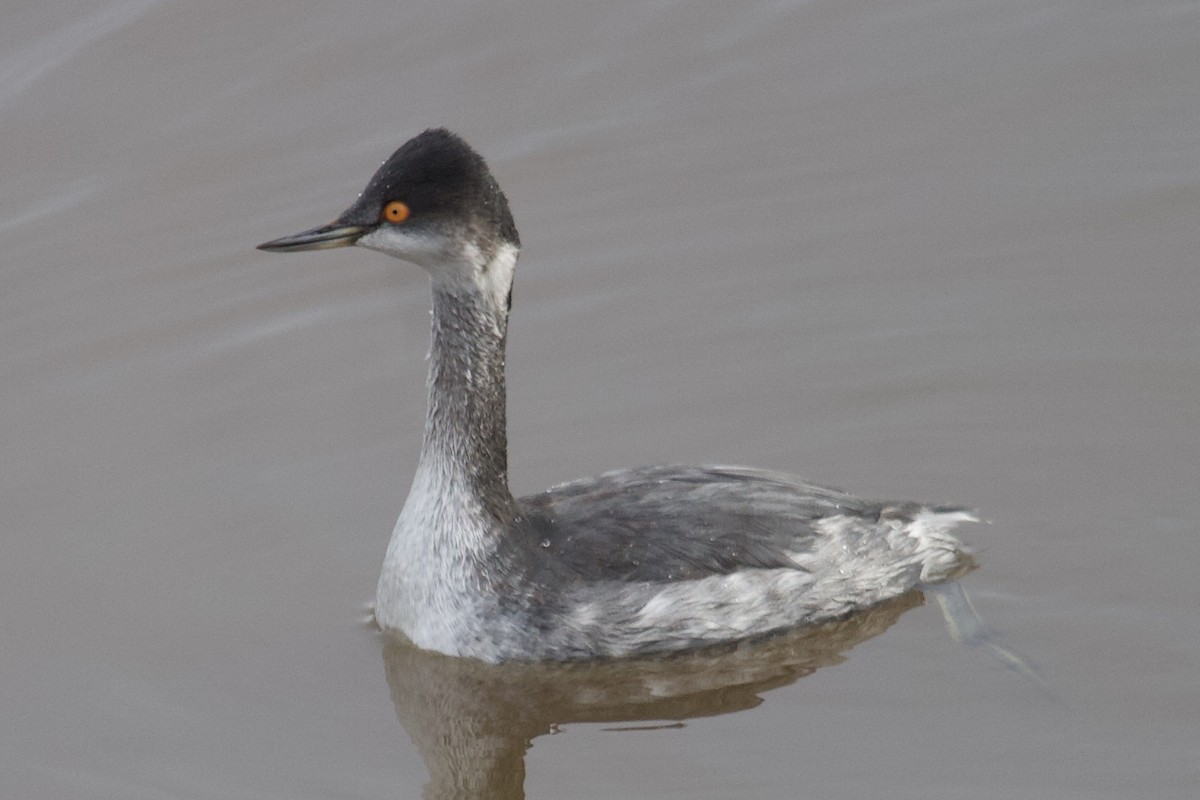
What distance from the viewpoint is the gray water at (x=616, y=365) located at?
22.4 ft

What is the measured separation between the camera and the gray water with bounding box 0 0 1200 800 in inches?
269

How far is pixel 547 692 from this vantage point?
7.02 meters

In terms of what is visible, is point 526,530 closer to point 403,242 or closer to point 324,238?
point 403,242

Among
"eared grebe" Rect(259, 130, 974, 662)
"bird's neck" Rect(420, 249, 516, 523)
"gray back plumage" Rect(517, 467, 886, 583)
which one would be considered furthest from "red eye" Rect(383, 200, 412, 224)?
"gray back plumage" Rect(517, 467, 886, 583)

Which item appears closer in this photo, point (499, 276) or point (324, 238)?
point (324, 238)

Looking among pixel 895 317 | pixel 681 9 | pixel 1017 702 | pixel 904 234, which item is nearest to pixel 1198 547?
pixel 1017 702

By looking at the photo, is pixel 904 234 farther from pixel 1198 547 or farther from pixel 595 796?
pixel 595 796

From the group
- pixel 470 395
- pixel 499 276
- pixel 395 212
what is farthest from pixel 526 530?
pixel 395 212

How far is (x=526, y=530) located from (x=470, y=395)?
54cm

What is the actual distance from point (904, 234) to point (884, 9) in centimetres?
219

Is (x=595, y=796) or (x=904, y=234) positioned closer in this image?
(x=595, y=796)

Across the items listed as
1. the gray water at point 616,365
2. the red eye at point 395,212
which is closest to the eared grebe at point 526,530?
the red eye at point 395,212

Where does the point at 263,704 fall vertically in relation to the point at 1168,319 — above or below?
below

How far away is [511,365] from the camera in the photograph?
8.88 meters
